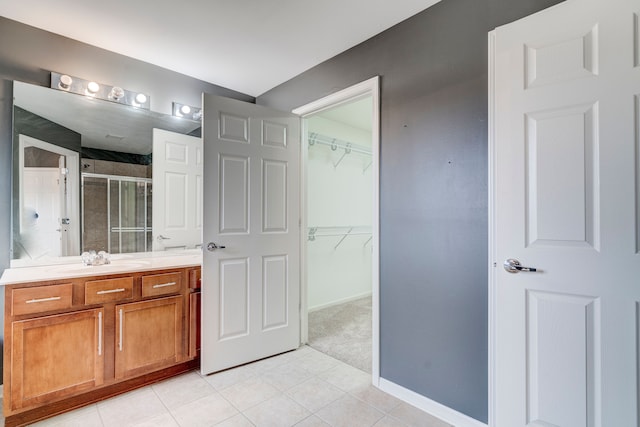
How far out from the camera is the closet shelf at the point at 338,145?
3.74 meters

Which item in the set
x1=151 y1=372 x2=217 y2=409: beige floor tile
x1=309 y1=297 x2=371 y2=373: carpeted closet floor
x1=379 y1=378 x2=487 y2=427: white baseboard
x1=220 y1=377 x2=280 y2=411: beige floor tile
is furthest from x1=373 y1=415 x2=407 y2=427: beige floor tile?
x1=151 y1=372 x2=217 y2=409: beige floor tile

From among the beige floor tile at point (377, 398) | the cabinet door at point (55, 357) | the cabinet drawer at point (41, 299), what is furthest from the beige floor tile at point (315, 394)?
the cabinet drawer at point (41, 299)

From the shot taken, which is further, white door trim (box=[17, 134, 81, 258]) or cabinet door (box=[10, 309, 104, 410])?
white door trim (box=[17, 134, 81, 258])

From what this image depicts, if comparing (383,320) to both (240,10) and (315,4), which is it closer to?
(315,4)

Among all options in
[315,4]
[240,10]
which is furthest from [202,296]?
[315,4]

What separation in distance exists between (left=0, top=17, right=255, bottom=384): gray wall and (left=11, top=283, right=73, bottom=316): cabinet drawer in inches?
19.9

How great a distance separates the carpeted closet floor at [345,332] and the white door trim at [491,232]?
1.02 metres

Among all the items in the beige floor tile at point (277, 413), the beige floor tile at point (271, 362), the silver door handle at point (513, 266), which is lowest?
the beige floor tile at point (271, 362)

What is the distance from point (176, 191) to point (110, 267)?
875 millimetres

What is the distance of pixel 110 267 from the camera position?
2.09m

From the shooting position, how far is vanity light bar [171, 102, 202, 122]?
2.78 meters

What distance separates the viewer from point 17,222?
2.06 metres

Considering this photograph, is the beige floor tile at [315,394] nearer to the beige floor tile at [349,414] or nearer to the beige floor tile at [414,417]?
the beige floor tile at [349,414]

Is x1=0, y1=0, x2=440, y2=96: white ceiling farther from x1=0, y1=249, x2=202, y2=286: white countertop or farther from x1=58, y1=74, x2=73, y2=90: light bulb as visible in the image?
x1=0, y1=249, x2=202, y2=286: white countertop
